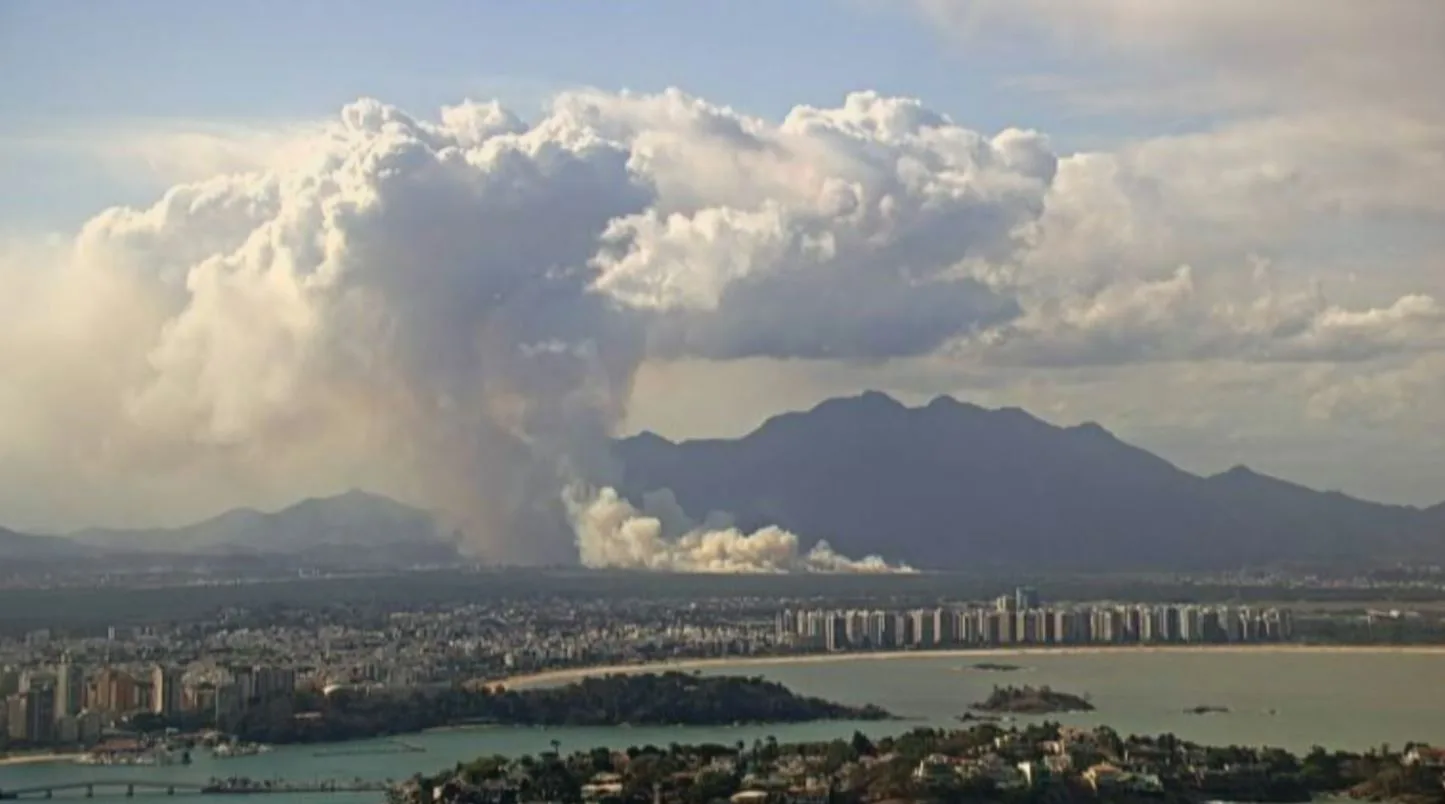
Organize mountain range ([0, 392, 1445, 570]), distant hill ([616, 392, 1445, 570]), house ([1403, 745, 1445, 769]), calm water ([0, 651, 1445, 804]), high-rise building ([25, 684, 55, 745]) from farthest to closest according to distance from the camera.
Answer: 1. distant hill ([616, 392, 1445, 570])
2. mountain range ([0, 392, 1445, 570])
3. high-rise building ([25, 684, 55, 745])
4. calm water ([0, 651, 1445, 804])
5. house ([1403, 745, 1445, 769])

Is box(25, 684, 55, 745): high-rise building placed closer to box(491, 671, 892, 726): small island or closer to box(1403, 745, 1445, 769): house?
box(491, 671, 892, 726): small island

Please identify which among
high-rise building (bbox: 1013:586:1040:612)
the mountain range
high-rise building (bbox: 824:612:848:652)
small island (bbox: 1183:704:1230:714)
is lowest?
small island (bbox: 1183:704:1230:714)

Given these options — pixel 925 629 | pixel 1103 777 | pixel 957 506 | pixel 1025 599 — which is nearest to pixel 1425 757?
pixel 1103 777

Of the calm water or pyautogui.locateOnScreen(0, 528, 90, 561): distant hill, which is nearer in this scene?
the calm water

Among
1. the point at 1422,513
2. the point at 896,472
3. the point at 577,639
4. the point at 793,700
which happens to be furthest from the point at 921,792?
the point at 896,472

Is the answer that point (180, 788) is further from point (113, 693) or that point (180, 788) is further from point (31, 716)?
point (113, 693)

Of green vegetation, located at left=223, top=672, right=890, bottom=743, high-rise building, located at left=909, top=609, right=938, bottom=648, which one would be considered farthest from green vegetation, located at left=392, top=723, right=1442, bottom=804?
high-rise building, located at left=909, top=609, right=938, bottom=648

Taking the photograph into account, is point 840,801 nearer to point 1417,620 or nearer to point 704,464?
point 1417,620
